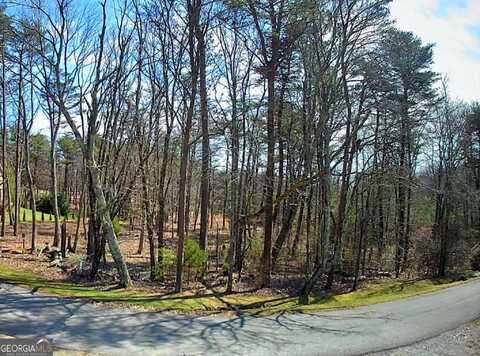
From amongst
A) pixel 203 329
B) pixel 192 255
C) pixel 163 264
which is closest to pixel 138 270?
pixel 163 264

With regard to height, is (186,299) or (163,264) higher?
(163,264)

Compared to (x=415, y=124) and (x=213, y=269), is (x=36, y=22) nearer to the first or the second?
(x=213, y=269)

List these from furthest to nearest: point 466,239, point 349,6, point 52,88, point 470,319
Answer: point 466,239
point 52,88
point 349,6
point 470,319

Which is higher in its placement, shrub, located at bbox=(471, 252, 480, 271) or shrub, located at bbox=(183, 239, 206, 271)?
shrub, located at bbox=(183, 239, 206, 271)

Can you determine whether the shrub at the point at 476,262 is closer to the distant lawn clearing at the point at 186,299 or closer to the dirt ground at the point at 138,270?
the dirt ground at the point at 138,270

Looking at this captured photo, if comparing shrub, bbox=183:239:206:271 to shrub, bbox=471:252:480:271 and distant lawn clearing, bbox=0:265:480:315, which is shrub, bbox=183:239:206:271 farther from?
shrub, bbox=471:252:480:271

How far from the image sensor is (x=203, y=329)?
10.3m

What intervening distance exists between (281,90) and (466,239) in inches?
658

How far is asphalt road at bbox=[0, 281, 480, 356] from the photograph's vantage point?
8664mm

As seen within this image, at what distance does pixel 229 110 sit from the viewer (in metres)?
19.4

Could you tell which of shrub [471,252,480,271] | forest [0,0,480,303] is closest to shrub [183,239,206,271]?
forest [0,0,480,303]

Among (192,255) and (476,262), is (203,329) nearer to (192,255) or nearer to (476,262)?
(192,255)

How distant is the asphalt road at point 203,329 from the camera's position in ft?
28.4

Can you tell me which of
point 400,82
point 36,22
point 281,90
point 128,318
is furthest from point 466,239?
point 36,22
